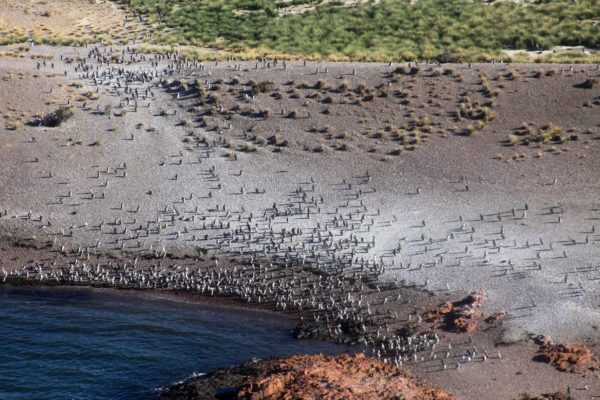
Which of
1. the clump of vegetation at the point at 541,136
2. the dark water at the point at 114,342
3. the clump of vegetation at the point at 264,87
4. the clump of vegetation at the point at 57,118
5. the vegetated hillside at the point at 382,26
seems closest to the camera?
the dark water at the point at 114,342

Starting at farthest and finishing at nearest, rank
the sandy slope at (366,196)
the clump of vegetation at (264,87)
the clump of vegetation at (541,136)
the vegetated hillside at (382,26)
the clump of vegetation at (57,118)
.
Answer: the vegetated hillside at (382,26) → the clump of vegetation at (264,87) → the clump of vegetation at (57,118) → the clump of vegetation at (541,136) → the sandy slope at (366,196)

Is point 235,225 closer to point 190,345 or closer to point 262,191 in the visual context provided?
point 262,191

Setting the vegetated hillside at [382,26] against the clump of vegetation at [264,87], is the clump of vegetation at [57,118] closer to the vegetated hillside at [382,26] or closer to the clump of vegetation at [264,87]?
the clump of vegetation at [264,87]

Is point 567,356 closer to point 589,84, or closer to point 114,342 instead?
point 114,342

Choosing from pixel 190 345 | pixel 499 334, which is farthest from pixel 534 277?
pixel 190 345

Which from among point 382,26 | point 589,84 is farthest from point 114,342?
point 382,26

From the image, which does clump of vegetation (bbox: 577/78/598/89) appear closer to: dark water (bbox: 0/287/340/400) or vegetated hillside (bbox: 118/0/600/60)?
vegetated hillside (bbox: 118/0/600/60)

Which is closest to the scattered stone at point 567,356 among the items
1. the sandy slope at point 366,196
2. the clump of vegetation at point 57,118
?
the sandy slope at point 366,196
